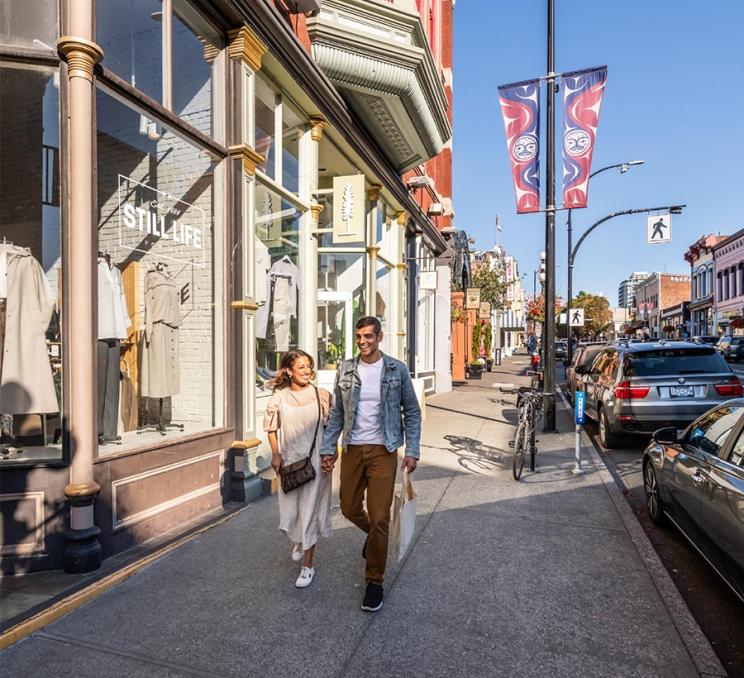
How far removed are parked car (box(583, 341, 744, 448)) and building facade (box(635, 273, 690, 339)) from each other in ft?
280

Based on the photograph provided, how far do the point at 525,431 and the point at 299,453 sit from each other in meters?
3.92

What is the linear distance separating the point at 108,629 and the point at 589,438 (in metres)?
8.37

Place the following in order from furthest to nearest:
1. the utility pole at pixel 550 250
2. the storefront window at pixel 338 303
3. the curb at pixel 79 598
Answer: the utility pole at pixel 550 250, the storefront window at pixel 338 303, the curb at pixel 79 598

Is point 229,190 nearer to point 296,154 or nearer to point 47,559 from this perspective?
point 296,154

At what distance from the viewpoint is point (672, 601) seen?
11.7 ft

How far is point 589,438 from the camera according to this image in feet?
31.4

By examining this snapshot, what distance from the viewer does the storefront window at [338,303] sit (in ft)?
32.2

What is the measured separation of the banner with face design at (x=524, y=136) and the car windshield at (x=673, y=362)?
3.28 m

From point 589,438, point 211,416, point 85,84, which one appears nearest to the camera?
point 85,84

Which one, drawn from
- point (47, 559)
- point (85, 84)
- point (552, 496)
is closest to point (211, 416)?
point (47, 559)

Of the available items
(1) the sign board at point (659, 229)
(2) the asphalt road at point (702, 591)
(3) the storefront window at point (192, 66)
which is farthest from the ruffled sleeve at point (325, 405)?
(1) the sign board at point (659, 229)

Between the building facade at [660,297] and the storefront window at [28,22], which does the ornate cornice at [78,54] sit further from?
the building facade at [660,297]

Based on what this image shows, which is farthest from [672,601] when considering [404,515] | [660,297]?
[660,297]

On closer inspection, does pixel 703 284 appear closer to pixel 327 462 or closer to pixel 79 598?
pixel 327 462
